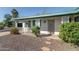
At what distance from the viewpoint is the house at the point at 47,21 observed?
35.6ft

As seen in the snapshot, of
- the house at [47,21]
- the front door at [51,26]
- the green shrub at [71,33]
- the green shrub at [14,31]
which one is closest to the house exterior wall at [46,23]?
the house at [47,21]

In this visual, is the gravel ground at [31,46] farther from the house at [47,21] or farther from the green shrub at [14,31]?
the house at [47,21]

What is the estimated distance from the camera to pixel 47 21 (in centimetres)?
1280

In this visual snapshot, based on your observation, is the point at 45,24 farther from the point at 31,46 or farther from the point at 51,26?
the point at 31,46

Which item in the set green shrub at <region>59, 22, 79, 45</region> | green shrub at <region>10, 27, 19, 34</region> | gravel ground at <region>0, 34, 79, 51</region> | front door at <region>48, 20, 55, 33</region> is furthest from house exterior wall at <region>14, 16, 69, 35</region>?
gravel ground at <region>0, 34, 79, 51</region>

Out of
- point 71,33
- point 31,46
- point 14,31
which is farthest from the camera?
point 14,31

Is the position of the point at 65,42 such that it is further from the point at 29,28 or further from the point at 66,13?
the point at 29,28

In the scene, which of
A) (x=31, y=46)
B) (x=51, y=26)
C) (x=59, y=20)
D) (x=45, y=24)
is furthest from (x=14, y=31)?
(x=59, y=20)

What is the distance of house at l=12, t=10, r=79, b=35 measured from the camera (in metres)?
10.8

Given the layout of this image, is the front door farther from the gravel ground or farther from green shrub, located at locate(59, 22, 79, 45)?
the gravel ground

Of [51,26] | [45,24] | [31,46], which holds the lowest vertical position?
[31,46]

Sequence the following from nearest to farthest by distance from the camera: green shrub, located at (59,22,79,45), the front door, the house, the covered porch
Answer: green shrub, located at (59,22,79,45), the house, the covered porch, the front door
